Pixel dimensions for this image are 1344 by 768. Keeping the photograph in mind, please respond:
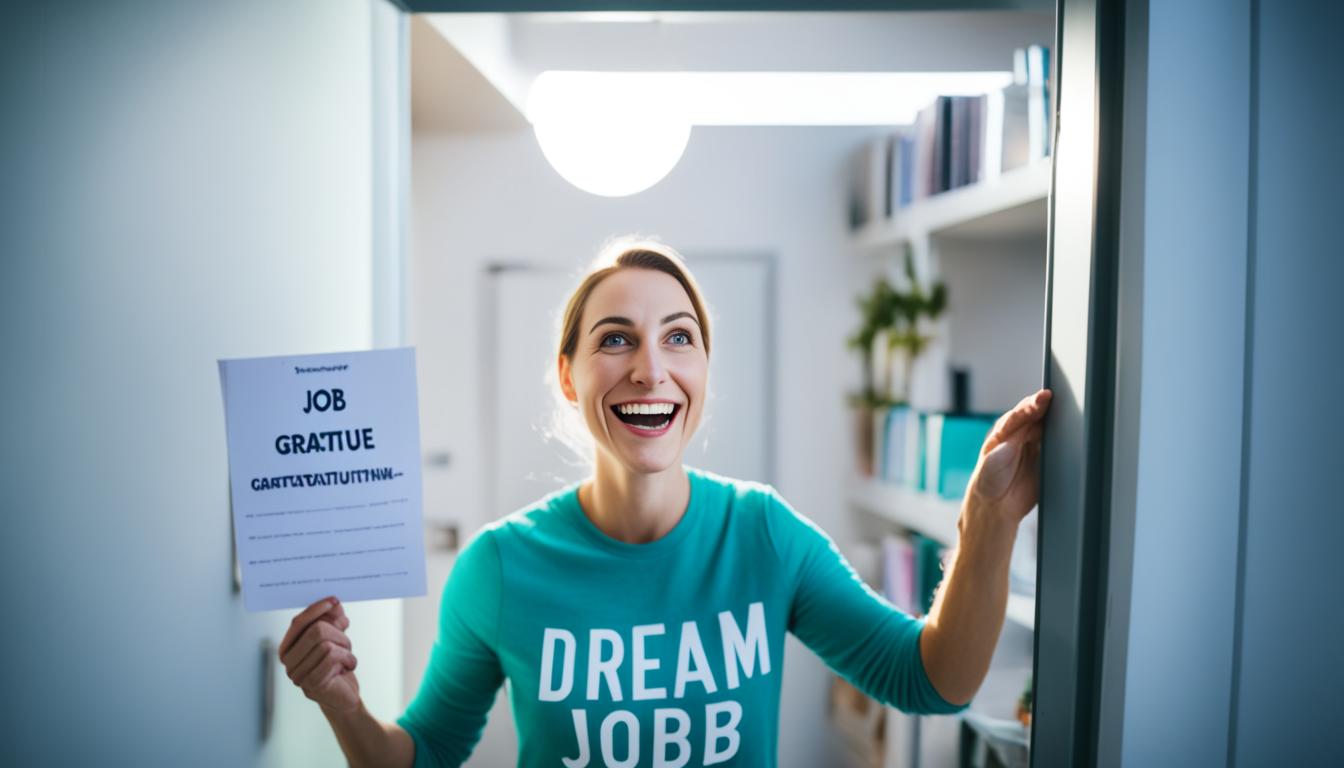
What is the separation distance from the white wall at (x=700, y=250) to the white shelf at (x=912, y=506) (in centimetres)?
23

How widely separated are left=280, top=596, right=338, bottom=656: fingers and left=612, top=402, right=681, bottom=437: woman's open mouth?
39 cm

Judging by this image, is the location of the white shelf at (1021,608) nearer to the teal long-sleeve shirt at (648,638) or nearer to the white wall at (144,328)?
the teal long-sleeve shirt at (648,638)

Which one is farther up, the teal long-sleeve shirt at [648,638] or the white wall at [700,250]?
the white wall at [700,250]

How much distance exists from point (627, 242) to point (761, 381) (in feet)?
5.91

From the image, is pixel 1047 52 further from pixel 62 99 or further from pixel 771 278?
pixel 62 99

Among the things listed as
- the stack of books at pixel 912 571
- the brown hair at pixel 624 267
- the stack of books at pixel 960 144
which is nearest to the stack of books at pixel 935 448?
the stack of books at pixel 912 571

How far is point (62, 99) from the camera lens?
646 mm

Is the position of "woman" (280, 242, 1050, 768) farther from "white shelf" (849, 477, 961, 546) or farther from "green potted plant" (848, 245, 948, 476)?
"green potted plant" (848, 245, 948, 476)

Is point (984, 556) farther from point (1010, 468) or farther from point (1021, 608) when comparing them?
point (1021, 608)

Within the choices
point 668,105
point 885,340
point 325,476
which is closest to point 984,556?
point 325,476

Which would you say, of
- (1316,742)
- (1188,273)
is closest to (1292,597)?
(1316,742)

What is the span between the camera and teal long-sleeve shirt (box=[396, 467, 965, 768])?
3.19 ft

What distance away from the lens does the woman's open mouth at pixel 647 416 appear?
102 centimetres

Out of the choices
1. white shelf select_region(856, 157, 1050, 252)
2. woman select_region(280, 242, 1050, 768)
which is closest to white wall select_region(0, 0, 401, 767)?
woman select_region(280, 242, 1050, 768)
